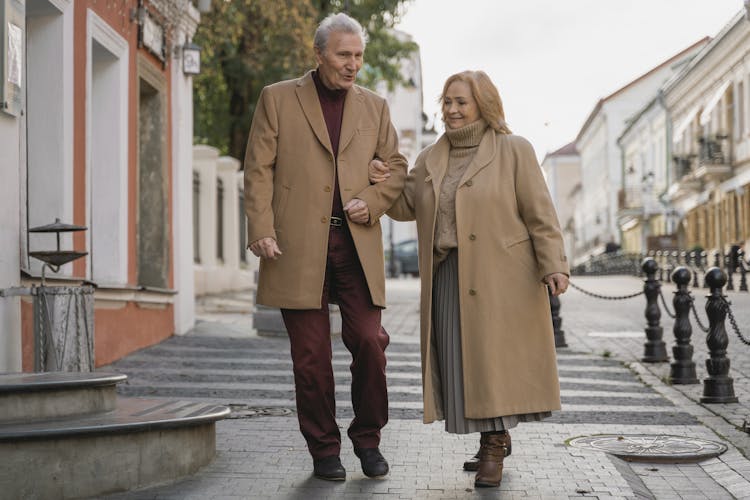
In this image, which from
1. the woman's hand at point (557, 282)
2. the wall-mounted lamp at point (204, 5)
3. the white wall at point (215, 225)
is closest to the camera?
the woman's hand at point (557, 282)

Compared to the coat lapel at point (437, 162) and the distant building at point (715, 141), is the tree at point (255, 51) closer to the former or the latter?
the coat lapel at point (437, 162)

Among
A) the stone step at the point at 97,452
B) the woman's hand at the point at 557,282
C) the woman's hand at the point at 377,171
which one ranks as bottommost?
the stone step at the point at 97,452

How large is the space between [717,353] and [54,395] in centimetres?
522

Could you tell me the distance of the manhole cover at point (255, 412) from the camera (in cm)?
795

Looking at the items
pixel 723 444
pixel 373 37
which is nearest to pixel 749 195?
pixel 373 37

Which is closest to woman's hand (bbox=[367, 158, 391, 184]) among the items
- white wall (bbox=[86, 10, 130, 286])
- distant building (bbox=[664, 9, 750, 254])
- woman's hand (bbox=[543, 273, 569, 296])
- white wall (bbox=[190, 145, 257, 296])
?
woman's hand (bbox=[543, 273, 569, 296])

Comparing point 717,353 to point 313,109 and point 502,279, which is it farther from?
point 313,109

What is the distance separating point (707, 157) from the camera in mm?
44156

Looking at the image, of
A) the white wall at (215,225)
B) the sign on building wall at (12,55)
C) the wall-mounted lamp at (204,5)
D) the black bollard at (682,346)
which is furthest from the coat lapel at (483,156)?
the white wall at (215,225)

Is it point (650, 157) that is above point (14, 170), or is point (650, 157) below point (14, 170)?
above

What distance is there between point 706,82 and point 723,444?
136 ft

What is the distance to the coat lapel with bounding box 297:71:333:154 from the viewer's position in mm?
5812

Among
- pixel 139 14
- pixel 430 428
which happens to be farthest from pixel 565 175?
pixel 430 428

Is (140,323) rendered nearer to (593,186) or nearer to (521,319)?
(521,319)
